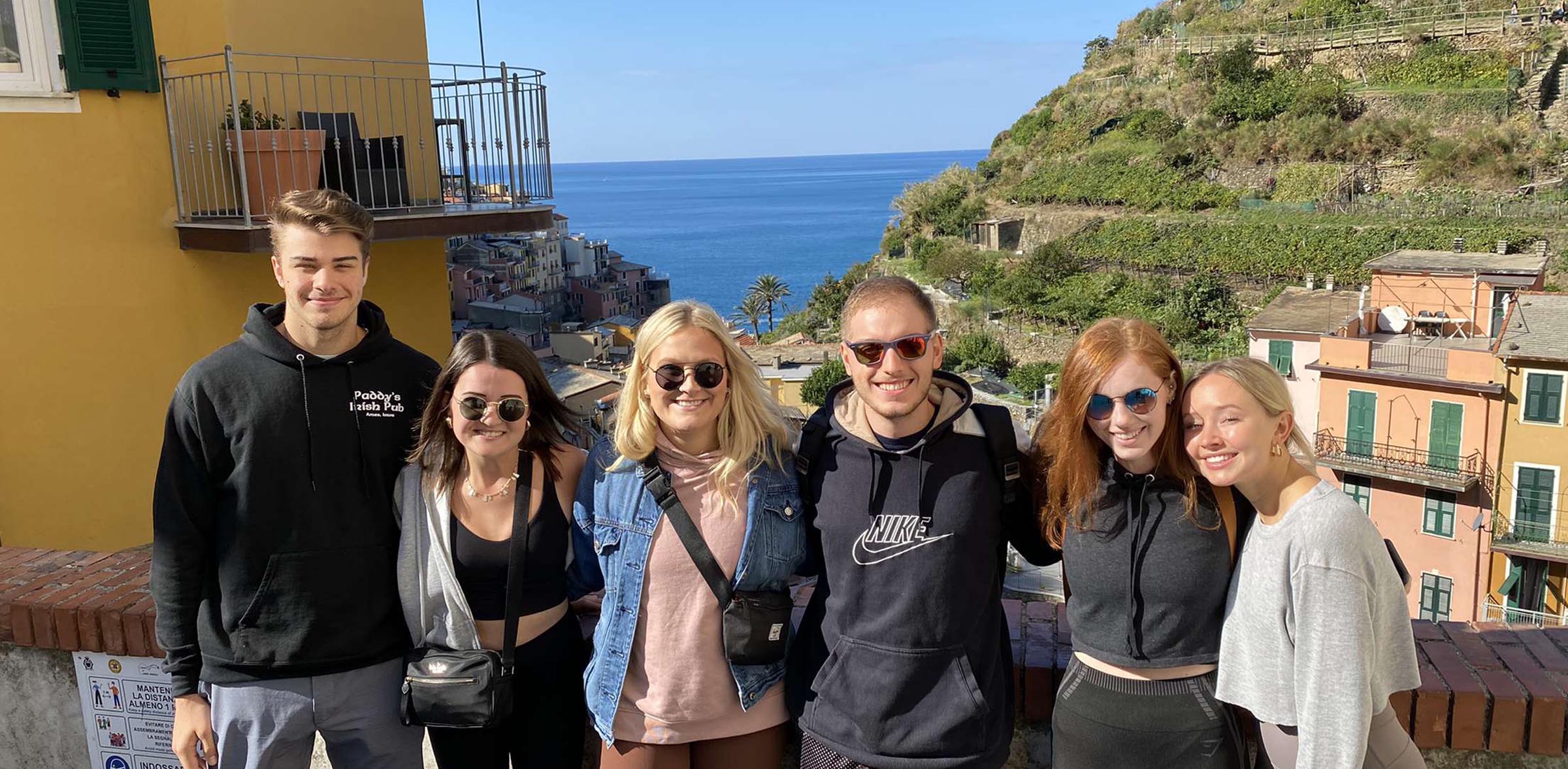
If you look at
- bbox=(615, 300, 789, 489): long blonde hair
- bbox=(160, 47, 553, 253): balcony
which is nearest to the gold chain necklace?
bbox=(615, 300, 789, 489): long blonde hair

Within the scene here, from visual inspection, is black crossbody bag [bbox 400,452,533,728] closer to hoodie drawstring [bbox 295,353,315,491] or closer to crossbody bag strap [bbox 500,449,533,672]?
crossbody bag strap [bbox 500,449,533,672]

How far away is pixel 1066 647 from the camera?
2441 millimetres

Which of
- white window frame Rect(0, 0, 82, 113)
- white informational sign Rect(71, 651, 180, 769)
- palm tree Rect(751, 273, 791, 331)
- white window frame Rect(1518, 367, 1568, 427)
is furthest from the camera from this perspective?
palm tree Rect(751, 273, 791, 331)

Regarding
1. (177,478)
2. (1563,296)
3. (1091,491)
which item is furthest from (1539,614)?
(177,478)

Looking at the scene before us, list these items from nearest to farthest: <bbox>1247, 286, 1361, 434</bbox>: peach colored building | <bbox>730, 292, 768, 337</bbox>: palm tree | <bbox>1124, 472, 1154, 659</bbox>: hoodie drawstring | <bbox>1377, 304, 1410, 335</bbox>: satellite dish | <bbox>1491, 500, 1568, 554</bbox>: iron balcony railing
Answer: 1. <bbox>1124, 472, 1154, 659</bbox>: hoodie drawstring
2. <bbox>1491, 500, 1568, 554</bbox>: iron balcony railing
3. <bbox>1247, 286, 1361, 434</bbox>: peach colored building
4. <bbox>1377, 304, 1410, 335</bbox>: satellite dish
5. <bbox>730, 292, 768, 337</bbox>: palm tree

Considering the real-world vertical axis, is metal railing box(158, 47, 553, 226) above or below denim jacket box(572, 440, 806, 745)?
above

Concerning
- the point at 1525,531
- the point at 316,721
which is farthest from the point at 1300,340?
Answer: the point at 316,721

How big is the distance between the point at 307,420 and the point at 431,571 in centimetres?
42

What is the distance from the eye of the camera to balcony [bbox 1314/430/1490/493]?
19234 millimetres

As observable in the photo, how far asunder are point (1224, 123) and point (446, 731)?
156ft

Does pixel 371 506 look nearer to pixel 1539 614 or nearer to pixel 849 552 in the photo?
pixel 849 552

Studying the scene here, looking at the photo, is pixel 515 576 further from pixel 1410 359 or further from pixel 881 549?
pixel 1410 359

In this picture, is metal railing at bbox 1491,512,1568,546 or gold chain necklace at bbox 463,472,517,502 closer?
gold chain necklace at bbox 463,472,517,502

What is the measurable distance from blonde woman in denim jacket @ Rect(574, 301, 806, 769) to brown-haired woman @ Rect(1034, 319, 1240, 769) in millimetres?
575
